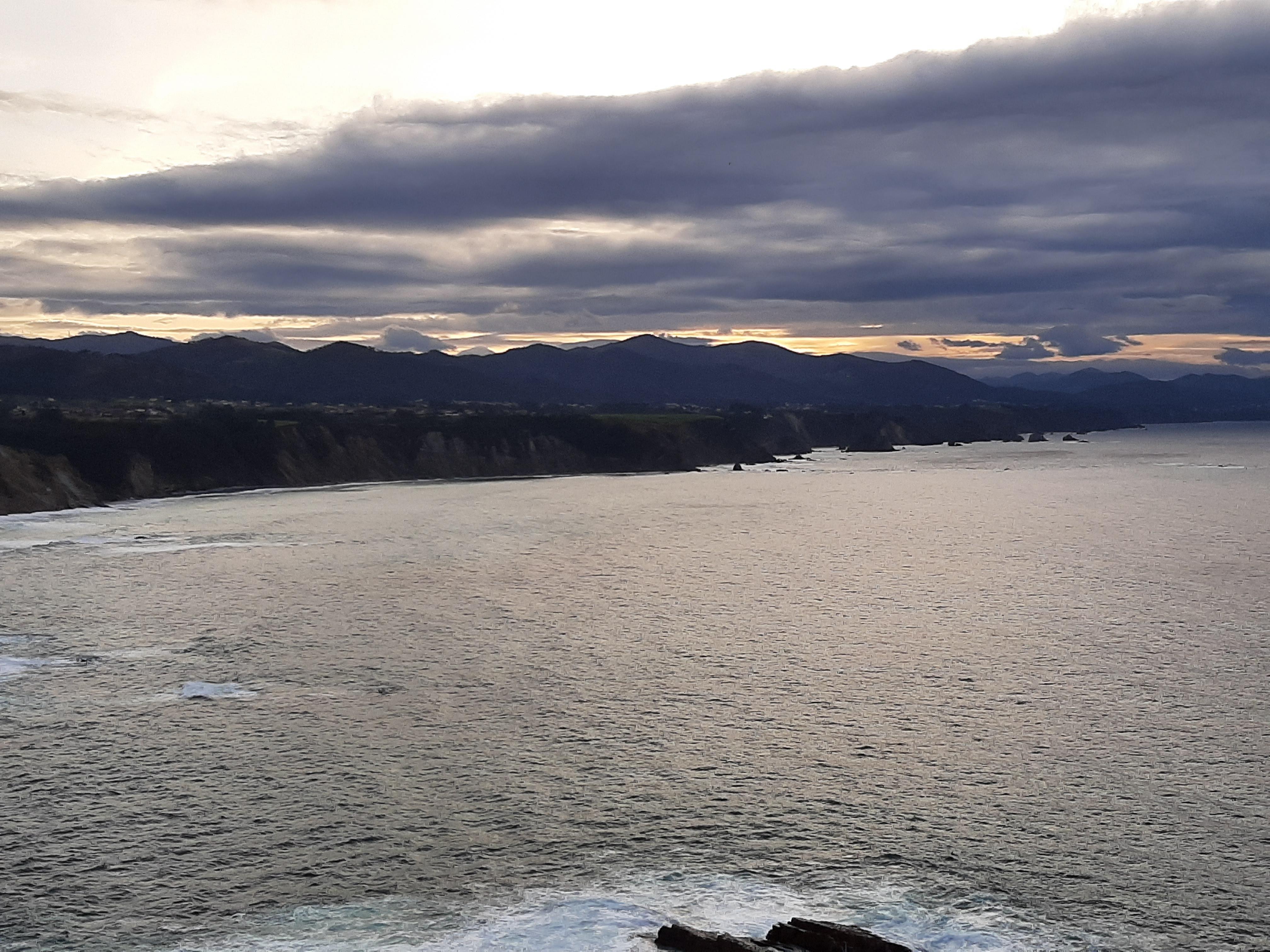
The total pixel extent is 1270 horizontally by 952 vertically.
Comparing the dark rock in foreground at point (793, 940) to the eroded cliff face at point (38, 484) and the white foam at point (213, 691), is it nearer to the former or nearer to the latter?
the white foam at point (213, 691)

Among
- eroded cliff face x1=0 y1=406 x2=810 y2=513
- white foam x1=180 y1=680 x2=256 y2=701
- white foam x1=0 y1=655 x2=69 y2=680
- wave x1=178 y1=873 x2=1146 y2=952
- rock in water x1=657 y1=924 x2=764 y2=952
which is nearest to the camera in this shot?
rock in water x1=657 y1=924 x2=764 y2=952

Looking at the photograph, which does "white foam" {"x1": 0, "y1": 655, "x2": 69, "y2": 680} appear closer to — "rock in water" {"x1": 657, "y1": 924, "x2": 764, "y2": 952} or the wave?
the wave

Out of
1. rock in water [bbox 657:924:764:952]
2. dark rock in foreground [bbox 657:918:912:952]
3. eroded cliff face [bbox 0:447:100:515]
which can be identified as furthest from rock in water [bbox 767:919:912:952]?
eroded cliff face [bbox 0:447:100:515]

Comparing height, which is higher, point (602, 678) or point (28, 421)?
point (28, 421)

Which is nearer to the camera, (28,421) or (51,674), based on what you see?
(51,674)

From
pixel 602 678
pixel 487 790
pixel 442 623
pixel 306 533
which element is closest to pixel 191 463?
pixel 306 533

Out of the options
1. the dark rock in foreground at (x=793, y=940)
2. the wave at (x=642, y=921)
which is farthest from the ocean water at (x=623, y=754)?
the dark rock in foreground at (x=793, y=940)

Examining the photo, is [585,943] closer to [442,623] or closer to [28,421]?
[442,623]
